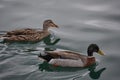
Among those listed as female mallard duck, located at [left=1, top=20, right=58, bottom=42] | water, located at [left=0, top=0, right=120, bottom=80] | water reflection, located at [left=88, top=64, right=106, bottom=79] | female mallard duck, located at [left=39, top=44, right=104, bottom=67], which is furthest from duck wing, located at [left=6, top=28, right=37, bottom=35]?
water reflection, located at [left=88, top=64, right=106, bottom=79]

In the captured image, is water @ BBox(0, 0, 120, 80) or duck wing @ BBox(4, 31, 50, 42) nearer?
water @ BBox(0, 0, 120, 80)

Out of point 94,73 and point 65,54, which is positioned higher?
point 65,54

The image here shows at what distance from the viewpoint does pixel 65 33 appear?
435 inches

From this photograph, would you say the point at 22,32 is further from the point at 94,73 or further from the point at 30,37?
the point at 94,73

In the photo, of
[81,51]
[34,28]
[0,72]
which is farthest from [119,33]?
[0,72]

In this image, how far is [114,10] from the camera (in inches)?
478

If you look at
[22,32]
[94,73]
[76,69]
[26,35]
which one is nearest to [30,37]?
[26,35]

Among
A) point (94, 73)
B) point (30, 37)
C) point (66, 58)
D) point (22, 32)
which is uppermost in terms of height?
point (22, 32)

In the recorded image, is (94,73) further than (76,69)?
No

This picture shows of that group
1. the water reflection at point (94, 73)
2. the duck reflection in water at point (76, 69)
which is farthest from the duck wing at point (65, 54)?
the water reflection at point (94, 73)

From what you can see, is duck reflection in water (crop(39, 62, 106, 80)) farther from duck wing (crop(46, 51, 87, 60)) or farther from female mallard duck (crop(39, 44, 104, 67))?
duck wing (crop(46, 51, 87, 60))

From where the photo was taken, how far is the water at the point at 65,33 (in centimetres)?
919

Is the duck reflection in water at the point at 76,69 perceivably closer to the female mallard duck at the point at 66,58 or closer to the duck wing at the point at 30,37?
the female mallard duck at the point at 66,58

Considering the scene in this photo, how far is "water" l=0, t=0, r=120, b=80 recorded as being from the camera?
9.19 m
